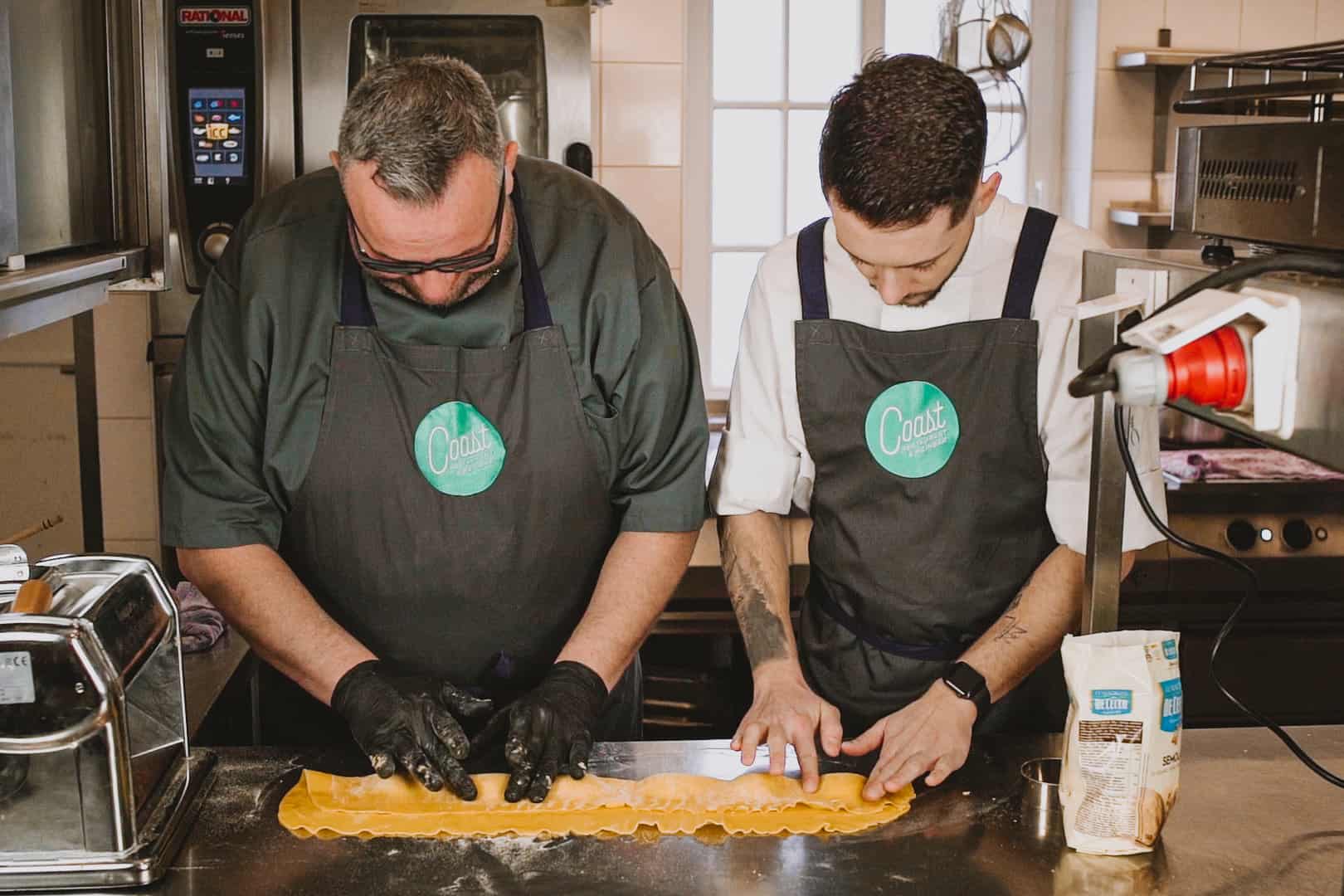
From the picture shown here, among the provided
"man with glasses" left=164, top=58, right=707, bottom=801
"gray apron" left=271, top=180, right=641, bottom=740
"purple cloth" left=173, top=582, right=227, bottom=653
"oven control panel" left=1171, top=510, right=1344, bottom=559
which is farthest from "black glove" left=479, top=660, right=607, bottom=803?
"oven control panel" left=1171, top=510, right=1344, bottom=559

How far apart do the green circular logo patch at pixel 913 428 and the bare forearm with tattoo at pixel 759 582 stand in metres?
0.19

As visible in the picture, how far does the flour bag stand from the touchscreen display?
6.10 ft

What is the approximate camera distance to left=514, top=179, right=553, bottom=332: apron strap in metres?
1.75

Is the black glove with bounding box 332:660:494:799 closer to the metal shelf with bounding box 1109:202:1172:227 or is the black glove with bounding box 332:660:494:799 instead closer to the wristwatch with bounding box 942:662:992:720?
the wristwatch with bounding box 942:662:992:720

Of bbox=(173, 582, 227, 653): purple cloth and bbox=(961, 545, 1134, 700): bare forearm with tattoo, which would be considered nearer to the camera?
bbox=(961, 545, 1134, 700): bare forearm with tattoo

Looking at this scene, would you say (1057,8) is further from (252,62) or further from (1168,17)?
(252,62)

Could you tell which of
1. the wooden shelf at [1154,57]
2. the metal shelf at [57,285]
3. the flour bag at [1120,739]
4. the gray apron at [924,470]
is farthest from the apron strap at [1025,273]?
the wooden shelf at [1154,57]

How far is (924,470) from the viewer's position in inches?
71.4

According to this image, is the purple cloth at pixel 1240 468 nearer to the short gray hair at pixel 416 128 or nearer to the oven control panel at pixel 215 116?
the short gray hair at pixel 416 128

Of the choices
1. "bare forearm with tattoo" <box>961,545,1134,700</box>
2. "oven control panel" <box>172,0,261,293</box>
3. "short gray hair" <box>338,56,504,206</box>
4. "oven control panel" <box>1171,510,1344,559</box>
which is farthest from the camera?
"oven control panel" <box>1171,510,1344,559</box>

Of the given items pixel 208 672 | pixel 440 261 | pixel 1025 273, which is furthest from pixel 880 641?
pixel 208 672

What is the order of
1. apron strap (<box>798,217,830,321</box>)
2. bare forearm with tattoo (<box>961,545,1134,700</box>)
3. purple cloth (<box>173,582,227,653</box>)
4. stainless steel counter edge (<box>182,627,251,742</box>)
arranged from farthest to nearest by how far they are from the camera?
purple cloth (<box>173,582,227,653</box>) < stainless steel counter edge (<box>182,627,251,742</box>) < apron strap (<box>798,217,830,321</box>) < bare forearm with tattoo (<box>961,545,1134,700</box>)

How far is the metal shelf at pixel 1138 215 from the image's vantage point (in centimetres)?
312

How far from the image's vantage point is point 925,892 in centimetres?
126
